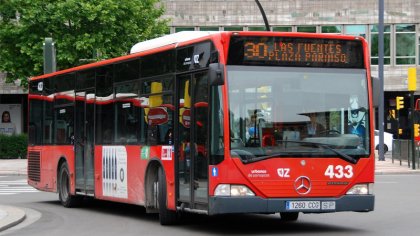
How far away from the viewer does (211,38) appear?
43.8ft

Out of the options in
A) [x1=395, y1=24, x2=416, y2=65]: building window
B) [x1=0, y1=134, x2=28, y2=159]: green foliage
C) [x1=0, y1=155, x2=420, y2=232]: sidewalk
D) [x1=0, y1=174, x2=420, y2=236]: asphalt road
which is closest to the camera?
[x1=0, y1=174, x2=420, y2=236]: asphalt road

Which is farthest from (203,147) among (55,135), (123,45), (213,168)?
(123,45)

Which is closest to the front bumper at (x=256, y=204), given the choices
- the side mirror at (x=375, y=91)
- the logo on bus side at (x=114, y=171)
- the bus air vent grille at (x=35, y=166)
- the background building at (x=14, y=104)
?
the side mirror at (x=375, y=91)

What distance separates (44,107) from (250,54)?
9.48 m

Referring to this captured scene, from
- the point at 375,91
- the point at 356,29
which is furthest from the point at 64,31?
the point at 375,91

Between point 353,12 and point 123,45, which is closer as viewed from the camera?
point 123,45

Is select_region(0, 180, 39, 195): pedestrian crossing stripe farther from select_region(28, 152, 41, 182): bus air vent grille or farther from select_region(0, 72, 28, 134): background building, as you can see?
select_region(0, 72, 28, 134): background building

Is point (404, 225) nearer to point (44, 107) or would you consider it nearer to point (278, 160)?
point (278, 160)

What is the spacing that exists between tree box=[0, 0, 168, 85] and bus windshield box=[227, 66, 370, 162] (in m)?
28.4

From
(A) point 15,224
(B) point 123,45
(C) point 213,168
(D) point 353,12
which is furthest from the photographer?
(D) point 353,12

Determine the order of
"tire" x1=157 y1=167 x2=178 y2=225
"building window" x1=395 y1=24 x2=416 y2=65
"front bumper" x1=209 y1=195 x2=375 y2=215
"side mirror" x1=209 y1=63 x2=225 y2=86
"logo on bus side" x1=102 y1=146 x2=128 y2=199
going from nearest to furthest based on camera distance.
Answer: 1. "side mirror" x1=209 y1=63 x2=225 y2=86
2. "front bumper" x1=209 y1=195 x2=375 y2=215
3. "tire" x1=157 y1=167 x2=178 y2=225
4. "logo on bus side" x1=102 y1=146 x2=128 y2=199
5. "building window" x1=395 y1=24 x2=416 y2=65

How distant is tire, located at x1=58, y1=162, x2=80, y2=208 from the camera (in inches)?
791

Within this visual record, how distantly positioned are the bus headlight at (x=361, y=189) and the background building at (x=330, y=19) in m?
45.5

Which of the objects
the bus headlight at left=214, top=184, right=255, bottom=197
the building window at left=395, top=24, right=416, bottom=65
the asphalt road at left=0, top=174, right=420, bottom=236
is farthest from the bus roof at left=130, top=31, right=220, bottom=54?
the building window at left=395, top=24, right=416, bottom=65
